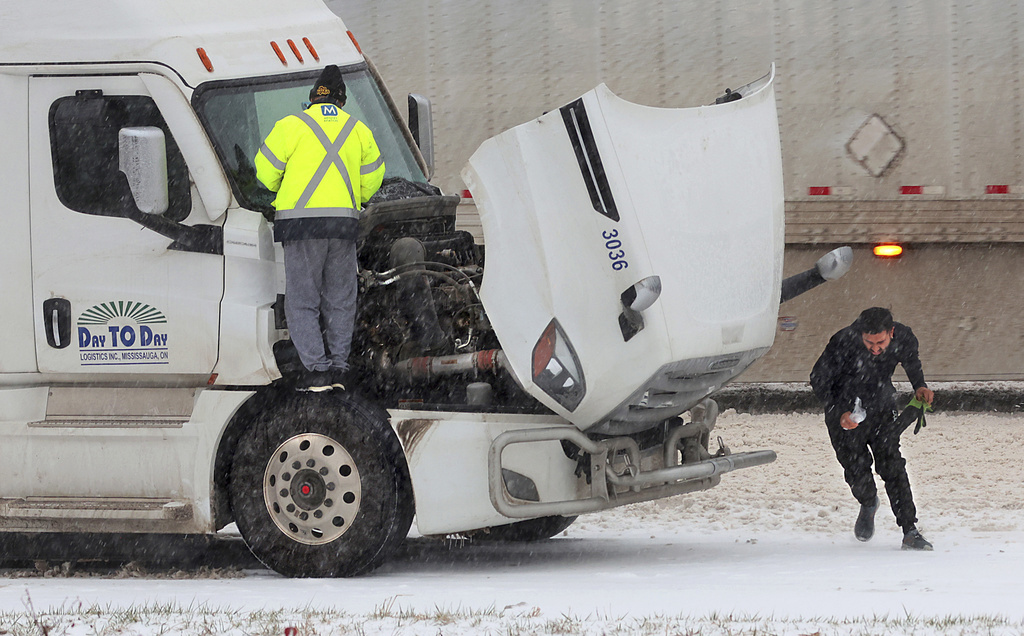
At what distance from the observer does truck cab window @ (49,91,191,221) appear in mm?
6945

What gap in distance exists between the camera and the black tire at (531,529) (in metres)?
8.27

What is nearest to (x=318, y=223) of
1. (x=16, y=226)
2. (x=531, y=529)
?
(x=16, y=226)

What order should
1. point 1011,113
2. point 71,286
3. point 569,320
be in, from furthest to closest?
point 1011,113 → point 71,286 → point 569,320

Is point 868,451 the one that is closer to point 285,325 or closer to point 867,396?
point 867,396

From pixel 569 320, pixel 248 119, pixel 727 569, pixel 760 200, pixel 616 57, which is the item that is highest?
pixel 616 57

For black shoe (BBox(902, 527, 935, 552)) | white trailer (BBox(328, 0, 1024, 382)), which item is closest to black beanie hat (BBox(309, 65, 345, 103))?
white trailer (BBox(328, 0, 1024, 382))

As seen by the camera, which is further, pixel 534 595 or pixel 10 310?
pixel 10 310

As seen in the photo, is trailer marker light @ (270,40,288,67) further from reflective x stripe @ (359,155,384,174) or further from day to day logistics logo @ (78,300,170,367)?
day to day logistics logo @ (78,300,170,367)

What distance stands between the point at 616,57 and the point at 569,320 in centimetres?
435

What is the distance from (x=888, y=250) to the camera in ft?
34.3

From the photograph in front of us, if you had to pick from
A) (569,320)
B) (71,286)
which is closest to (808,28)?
(569,320)

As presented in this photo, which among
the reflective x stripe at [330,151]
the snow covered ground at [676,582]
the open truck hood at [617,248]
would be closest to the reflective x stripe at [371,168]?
the reflective x stripe at [330,151]

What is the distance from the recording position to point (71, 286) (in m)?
6.98

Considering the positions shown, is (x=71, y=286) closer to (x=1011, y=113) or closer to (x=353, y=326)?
(x=353, y=326)
